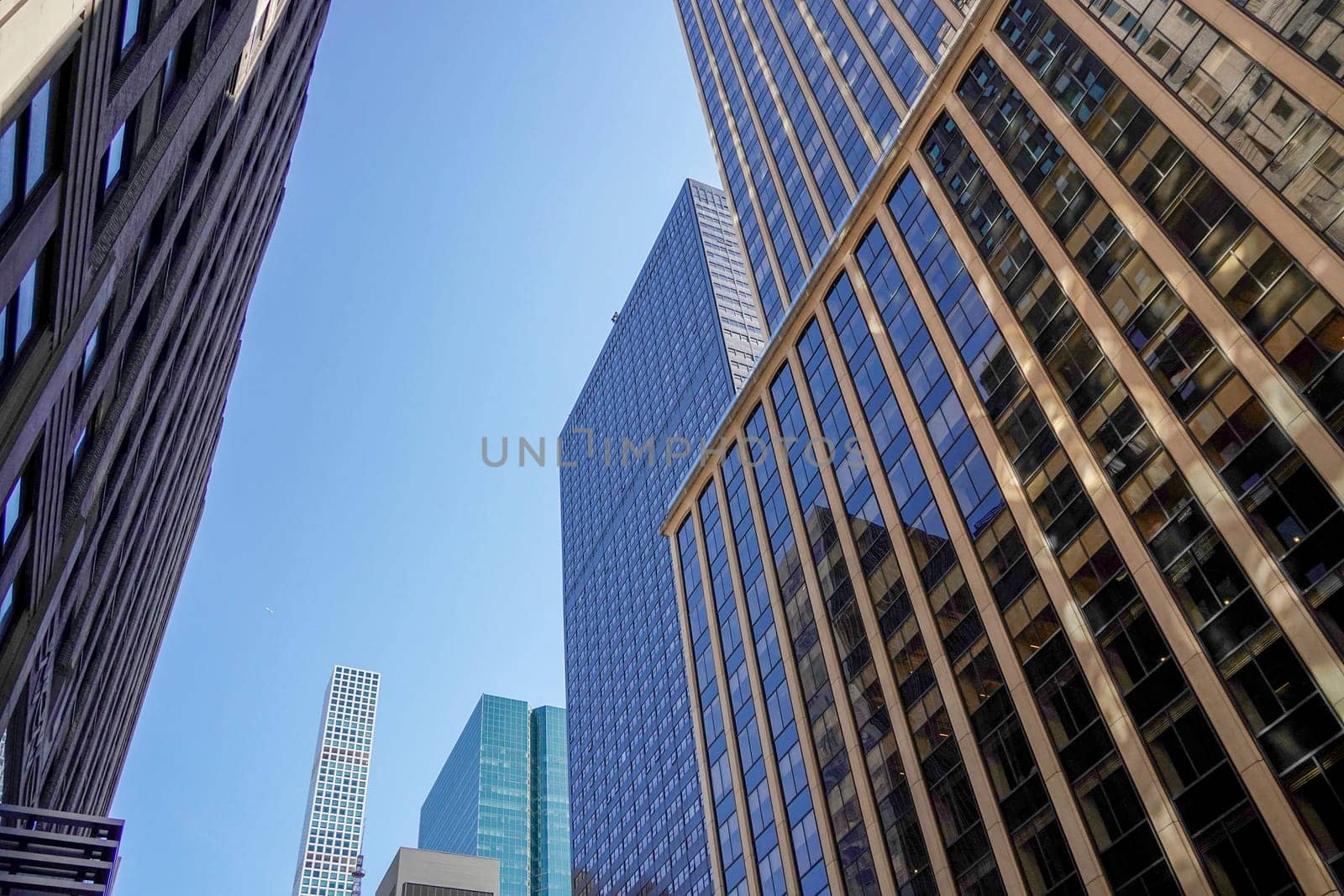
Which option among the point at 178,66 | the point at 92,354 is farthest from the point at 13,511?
the point at 178,66

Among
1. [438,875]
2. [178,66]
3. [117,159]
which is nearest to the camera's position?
[117,159]

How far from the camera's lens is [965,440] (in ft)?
146

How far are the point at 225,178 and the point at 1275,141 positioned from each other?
115ft

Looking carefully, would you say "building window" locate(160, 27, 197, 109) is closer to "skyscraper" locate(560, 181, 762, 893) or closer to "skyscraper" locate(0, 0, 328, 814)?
"skyscraper" locate(0, 0, 328, 814)

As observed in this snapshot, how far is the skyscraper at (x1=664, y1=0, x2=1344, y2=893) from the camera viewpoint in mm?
30375

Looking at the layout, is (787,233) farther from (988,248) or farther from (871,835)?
(871,835)

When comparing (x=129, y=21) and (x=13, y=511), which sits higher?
(x=129, y=21)

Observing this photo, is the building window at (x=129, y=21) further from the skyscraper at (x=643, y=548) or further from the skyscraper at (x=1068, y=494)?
the skyscraper at (x=643, y=548)

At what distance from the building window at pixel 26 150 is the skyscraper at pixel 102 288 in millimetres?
43

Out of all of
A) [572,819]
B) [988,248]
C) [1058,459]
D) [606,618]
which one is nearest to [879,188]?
[988,248]

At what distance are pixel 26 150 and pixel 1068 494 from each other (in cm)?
3403

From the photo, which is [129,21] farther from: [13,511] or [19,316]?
[13,511]

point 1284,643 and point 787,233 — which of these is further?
point 787,233

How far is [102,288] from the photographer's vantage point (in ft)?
69.4
